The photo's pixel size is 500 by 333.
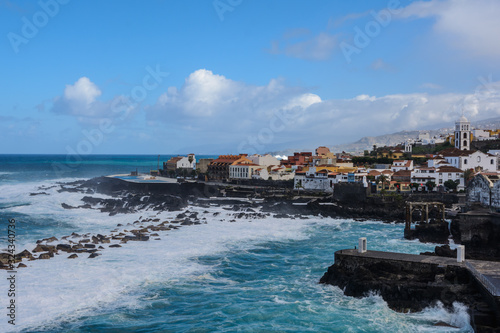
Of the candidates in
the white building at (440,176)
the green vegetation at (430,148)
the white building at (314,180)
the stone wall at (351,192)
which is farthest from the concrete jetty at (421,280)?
the green vegetation at (430,148)

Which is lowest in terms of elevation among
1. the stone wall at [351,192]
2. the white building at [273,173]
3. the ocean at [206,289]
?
the ocean at [206,289]

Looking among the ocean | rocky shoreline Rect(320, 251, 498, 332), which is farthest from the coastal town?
rocky shoreline Rect(320, 251, 498, 332)

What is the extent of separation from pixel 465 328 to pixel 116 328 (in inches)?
492

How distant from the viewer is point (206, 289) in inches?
765

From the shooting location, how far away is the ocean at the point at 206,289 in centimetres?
1536

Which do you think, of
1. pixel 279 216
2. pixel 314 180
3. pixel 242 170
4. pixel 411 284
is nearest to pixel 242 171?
pixel 242 170

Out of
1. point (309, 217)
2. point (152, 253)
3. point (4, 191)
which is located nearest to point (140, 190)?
point (4, 191)

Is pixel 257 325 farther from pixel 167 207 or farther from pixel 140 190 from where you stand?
pixel 140 190

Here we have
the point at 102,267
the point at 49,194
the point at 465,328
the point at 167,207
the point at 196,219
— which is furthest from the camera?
the point at 49,194

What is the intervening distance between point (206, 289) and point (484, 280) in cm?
1164

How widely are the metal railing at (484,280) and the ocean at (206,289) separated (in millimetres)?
1303

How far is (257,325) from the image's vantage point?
607 inches

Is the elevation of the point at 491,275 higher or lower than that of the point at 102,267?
higher

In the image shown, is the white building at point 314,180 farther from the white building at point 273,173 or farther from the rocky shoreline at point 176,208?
the white building at point 273,173
